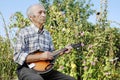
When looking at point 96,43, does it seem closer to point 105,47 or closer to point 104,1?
point 105,47

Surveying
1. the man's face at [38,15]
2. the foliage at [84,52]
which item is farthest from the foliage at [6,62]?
the man's face at [38,15]

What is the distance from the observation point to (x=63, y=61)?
680cm

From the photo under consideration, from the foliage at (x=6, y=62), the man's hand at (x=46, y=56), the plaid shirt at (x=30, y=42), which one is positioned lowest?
the foliage at (x=6, y=62)

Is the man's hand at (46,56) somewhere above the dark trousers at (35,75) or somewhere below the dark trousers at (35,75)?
above

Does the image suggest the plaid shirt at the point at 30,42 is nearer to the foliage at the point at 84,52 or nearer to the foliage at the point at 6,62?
the foliage at the point at 84,52

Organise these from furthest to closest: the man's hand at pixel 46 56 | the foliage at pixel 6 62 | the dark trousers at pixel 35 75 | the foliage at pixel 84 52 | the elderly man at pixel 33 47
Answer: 1. the foliage at pixel 6 62
2. the foliage at pixel 84 52
3. the man's hand at pixel 46 56
4. the elderly man at pixel 33 47
5. the dark trousers at pixel 35 75

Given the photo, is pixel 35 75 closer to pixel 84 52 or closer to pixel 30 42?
pixel 30 42

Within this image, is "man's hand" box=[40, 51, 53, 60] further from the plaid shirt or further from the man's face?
the man's face

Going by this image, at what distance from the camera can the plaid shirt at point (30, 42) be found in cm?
438

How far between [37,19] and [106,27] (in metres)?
3.38

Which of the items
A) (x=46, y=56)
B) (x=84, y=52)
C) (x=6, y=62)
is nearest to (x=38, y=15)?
(x=46, y=56)

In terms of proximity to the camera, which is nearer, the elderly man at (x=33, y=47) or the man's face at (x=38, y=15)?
the elderly man at (x=33, y=47)

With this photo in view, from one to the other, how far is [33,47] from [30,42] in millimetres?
66

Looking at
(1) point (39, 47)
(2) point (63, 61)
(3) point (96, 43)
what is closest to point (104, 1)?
(3) point (96, 43)
